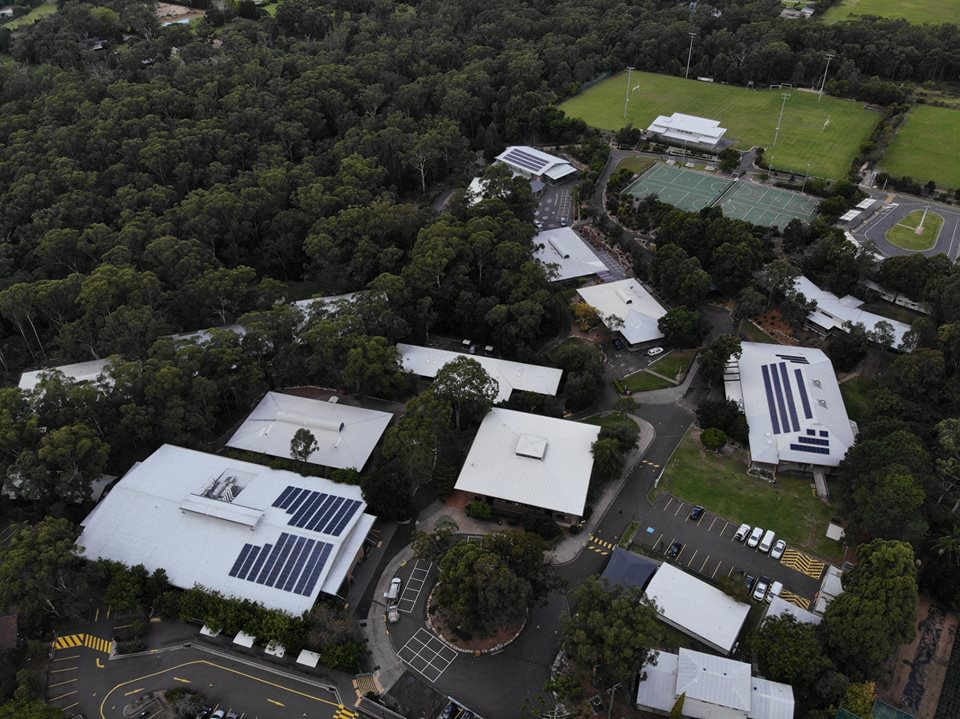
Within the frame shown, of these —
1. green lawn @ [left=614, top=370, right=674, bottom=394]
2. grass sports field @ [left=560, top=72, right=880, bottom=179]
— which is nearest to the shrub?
green lawn @ [left=614, top=370, right=674, bottom=394]

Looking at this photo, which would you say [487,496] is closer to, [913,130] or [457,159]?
[457,159]

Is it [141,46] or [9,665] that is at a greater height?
[141,46]

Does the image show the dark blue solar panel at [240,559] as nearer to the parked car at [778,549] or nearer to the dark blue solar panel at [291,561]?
the dark blue solar panel at [291,561]

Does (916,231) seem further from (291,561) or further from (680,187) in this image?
(291,561)

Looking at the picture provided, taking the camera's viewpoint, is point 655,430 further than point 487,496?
Yes

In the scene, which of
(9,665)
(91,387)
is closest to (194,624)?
(9,665)

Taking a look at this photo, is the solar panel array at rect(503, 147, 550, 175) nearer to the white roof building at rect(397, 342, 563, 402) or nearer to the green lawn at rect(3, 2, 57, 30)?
the white roof building at rect(397, 342, 563, 402)

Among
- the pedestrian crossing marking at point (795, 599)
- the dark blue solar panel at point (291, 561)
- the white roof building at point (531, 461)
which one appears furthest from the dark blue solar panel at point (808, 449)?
the dark blue solar panel at point (291, 561)
